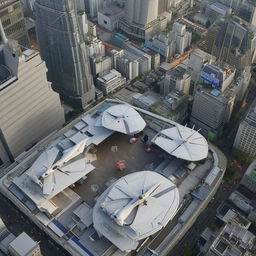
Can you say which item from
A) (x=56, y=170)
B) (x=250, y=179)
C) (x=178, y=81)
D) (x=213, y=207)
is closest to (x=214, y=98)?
(x=178, y=81)

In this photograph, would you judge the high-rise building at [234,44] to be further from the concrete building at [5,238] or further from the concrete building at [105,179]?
the concrete building at [5,238]

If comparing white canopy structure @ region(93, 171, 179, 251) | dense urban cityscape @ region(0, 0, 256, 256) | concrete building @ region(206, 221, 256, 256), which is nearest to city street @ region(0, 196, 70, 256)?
dense urban cityscape @ region(0, 0, 256, 256)

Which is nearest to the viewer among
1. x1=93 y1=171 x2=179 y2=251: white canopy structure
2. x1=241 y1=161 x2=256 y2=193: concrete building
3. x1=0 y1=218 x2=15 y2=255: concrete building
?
x1=93 y1=171 x2=179 y2=251: white canopy structure

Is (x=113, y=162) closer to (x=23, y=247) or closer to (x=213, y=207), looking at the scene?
(x=213, y=207)

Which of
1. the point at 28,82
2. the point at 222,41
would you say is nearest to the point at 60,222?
the point at 28,82

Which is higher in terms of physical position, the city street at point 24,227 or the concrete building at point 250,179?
the concrete building at point 250,179

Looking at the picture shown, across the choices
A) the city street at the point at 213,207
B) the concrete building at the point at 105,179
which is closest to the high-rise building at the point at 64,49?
the concrete building at the point at 105,179

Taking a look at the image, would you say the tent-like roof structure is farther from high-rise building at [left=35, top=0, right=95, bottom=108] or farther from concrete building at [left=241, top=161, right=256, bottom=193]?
concrete building at [left=241, top=161, right=256, bottom=193]
